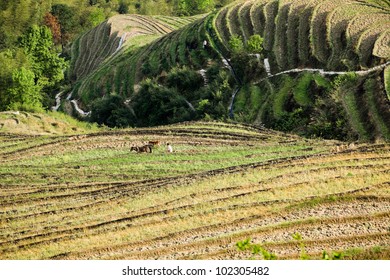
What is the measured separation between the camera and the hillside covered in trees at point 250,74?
41.1 meters

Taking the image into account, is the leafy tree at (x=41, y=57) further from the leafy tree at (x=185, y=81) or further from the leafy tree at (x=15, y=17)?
the leafy tree at (x=15, y=17)

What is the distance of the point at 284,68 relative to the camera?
49688 millimetres

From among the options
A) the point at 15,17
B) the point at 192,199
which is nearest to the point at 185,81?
the point at 192,199

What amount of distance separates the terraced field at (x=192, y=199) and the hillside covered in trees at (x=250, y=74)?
9.15m

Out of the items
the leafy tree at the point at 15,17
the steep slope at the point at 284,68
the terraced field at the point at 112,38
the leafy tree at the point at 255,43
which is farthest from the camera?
the leafy tree at the point at 15,17

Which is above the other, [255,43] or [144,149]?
Answer: [255,43]

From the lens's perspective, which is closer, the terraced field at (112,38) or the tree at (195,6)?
the terraced field at (112,38)

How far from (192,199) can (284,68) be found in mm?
28334

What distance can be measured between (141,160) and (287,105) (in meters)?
16.7

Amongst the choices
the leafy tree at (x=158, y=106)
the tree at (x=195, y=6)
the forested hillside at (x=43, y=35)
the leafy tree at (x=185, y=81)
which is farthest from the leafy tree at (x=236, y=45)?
the tree at (x=195, y=6)

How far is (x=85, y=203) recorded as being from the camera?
24.6 m

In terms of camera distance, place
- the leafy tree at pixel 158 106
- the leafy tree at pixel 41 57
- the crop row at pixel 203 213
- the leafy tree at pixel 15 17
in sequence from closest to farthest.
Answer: the crop row at pixel 203 213
the leafy tree at pixel 158 106
the leafy tree at pixel 41 57
the leafy tree at pixel 15 17

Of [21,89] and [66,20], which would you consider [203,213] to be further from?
[66,20]

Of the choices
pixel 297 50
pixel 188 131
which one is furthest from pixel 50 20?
pixel 188 131
